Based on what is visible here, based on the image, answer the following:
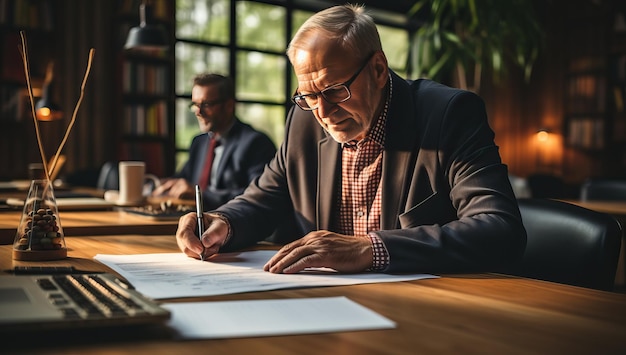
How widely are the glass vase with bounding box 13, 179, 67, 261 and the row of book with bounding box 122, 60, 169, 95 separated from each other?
16.8ft

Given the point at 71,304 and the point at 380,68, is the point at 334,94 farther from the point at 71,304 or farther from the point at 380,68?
A: the point at 71,304

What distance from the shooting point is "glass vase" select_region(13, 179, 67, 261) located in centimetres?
147

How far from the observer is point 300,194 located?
2.02m

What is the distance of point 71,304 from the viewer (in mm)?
892

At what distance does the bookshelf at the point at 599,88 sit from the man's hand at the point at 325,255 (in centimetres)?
819

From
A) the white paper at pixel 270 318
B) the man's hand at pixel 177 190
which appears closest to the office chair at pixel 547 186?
the man's hand at pixel 177 190

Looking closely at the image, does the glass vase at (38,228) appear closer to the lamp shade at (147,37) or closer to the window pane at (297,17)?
the lamp shade at (147,37)

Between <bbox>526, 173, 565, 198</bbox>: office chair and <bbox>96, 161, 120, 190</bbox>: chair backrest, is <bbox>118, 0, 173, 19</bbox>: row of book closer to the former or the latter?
<bbox>96, 161, 120, 190</bbox>: chair backrest

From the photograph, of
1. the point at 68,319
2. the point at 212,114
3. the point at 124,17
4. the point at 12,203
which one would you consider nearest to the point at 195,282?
the point at 68,319

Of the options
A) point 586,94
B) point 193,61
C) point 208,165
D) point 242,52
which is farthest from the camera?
point 586,94

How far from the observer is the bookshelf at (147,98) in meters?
6.43

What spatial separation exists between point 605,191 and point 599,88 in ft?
16.1

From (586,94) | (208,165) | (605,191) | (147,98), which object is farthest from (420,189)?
(586,94)

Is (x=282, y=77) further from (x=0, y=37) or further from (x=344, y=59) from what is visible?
(x=344, y=59)
